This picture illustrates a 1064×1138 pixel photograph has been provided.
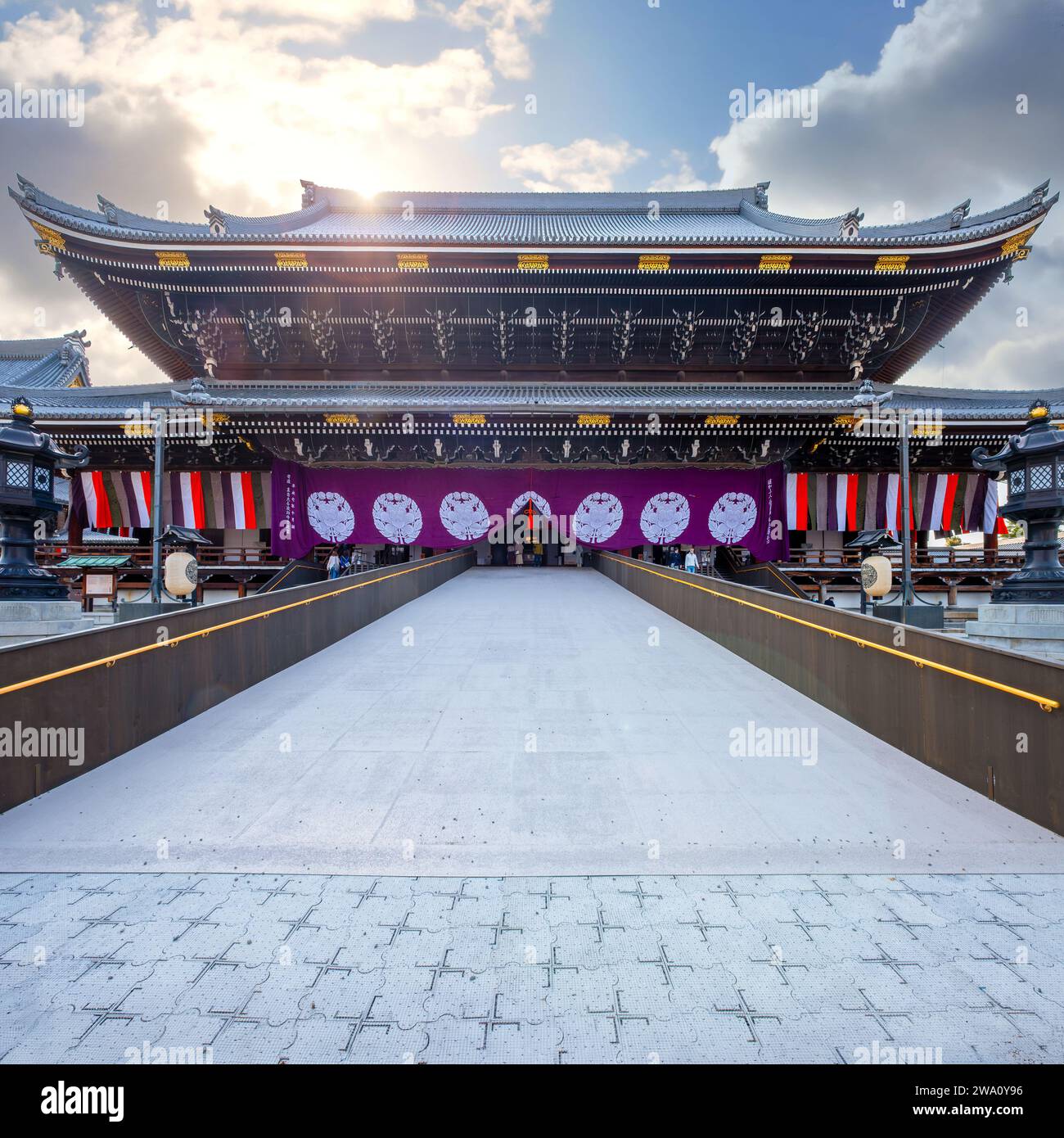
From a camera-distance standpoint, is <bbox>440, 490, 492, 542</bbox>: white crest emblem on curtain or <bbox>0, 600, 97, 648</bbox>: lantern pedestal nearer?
<bbox>0, 600, 97, 648</bbox>: lantern pedestal

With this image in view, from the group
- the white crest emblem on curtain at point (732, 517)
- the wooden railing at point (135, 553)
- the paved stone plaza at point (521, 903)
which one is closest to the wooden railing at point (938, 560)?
the white crest emblem on curtain at point (732, 517)

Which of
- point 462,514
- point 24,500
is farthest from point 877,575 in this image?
point 24,500

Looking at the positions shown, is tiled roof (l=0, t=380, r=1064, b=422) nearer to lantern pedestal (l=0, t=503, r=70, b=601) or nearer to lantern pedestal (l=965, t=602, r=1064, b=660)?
lantern pedestal (l=0, t=503, r=70, b=601)

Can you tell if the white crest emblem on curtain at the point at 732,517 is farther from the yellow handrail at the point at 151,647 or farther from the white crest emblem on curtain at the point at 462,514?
the yellow handrail at the point at 151,647

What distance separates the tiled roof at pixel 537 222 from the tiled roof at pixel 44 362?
849cm

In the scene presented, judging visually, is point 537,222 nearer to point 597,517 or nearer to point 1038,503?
point 597,517

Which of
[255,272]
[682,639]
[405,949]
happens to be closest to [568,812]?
[405,949]

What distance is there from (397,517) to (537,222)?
13710mm

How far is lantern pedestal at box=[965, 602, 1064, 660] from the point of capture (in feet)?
26.7

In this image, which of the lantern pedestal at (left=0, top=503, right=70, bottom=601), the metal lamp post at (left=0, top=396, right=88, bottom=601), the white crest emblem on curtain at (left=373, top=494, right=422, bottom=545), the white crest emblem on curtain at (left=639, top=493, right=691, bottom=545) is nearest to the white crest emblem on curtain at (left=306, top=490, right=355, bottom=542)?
the white crest emblem on curtain at (left=373, top=494, right=422, bottom=545)

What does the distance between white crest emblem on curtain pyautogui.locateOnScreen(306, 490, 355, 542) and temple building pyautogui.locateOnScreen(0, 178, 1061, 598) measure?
56mm

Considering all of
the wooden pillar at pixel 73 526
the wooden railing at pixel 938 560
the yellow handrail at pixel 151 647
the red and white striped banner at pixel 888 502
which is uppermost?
the red and white striped banner at pixel 888 502

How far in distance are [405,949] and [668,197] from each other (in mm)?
26875

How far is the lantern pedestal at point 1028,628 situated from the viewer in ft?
26.7
